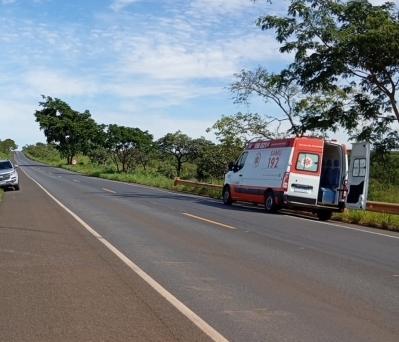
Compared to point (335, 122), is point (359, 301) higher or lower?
lower

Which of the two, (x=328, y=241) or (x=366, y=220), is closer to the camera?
(x=328, y=241)

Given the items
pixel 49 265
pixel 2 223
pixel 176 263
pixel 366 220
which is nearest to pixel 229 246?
pixel 176 263

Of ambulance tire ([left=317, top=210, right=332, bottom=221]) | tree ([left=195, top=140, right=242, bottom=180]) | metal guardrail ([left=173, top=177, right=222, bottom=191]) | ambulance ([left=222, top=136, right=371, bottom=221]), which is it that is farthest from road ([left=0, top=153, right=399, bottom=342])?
tree ([left=195, top=140, right=242, bottom=180])

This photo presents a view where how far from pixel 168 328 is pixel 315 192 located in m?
13.6

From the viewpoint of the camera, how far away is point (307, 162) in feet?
61.1

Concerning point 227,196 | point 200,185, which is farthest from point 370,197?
point 200,185

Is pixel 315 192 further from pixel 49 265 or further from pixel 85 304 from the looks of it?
pixel 85 304

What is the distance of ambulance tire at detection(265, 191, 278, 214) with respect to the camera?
63.4ft

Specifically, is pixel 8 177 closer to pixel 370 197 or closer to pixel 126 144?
pixel 370 197

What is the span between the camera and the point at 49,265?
8.73 meters

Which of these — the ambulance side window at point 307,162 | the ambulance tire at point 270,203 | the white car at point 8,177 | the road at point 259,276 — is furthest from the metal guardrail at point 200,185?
the road at point 259,276

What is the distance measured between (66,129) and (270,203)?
2833 inches

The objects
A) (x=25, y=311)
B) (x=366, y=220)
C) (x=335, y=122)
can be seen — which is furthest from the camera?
(x=335, y=122)

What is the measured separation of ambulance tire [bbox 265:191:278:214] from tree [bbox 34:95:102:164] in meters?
66.9
